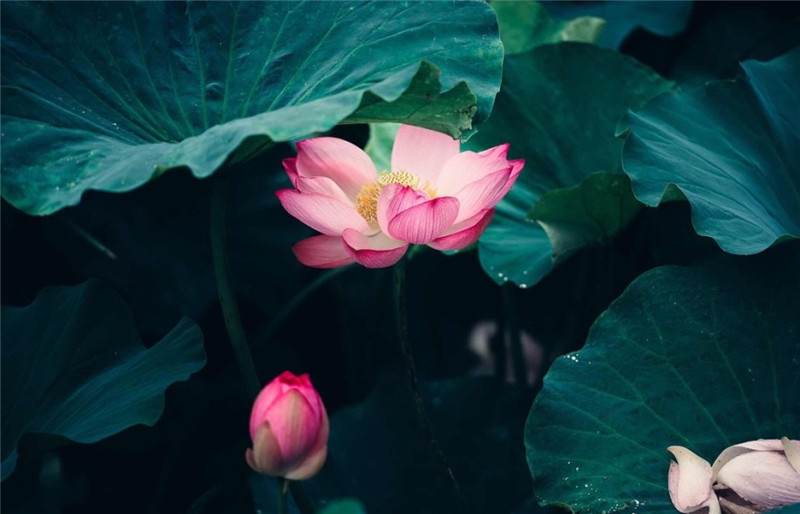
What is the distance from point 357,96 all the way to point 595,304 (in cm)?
66

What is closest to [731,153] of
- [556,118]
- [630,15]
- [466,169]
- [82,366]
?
[556,118]

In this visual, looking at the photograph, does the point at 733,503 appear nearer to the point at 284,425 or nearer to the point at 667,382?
the point at 667,382

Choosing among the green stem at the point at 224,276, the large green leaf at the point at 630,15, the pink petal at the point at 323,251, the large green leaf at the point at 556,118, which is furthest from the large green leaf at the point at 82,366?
the large green leaf at the point at 630,15

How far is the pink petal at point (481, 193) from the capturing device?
2.68 ft

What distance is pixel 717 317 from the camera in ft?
3.06

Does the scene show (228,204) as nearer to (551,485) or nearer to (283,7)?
(283,7)

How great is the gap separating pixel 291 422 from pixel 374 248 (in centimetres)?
24

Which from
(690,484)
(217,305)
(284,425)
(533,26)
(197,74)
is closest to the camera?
(284,425)

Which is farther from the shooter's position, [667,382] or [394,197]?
[667,382]

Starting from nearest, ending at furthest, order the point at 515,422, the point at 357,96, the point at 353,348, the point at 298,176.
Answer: the point at 357,96, the point at 298,176, the point at 515,422, the point at 353,348

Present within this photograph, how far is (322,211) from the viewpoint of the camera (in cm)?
82

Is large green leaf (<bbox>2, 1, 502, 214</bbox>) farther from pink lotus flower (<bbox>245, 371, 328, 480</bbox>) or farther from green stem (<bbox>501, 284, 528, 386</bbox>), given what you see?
green stem (<bbox>501, 284, 528, 386</bbox>)

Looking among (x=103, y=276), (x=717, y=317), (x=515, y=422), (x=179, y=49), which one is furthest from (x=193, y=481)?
(x=717, y=317)

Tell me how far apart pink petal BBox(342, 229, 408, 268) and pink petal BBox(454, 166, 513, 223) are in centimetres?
7
